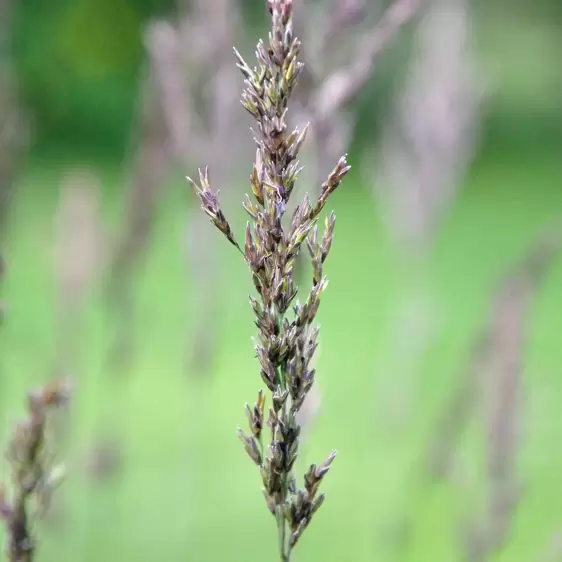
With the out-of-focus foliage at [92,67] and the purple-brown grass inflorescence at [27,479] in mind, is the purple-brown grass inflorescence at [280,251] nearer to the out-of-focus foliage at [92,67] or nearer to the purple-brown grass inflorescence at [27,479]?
the purple-brown grass inflorescence at [27,479]

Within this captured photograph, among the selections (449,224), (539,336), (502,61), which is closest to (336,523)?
(539,336)

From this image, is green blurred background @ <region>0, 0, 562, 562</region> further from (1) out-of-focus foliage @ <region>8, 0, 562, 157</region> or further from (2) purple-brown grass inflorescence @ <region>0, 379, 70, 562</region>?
(2) purple-brown grass inflorescence @ <region>0, 379, 70, 562</region>

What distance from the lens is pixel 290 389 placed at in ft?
1.57

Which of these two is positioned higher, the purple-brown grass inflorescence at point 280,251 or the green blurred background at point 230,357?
the green blurred background at point 230,357

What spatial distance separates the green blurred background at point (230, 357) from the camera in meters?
2.08

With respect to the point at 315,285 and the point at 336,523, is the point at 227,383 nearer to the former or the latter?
the point at 336,523

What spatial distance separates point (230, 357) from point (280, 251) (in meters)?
3.63

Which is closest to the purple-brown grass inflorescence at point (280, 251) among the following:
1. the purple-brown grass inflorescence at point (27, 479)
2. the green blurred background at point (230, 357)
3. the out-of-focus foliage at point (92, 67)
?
the purple-brown grass inflorescence at point (27, 479)

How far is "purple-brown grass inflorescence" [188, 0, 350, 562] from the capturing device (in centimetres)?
47

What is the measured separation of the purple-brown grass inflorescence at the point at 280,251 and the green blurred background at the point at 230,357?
0.61 m

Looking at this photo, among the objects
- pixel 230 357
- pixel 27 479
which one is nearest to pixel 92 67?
pixel 230 357

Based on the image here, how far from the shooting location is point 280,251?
468 mm

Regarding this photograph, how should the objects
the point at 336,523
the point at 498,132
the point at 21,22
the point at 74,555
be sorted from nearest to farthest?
the point at 74,555 < the point at 336,523 < the point at 21,22 < the point at 498,132

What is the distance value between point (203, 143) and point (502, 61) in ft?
39.1
